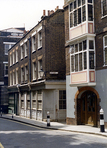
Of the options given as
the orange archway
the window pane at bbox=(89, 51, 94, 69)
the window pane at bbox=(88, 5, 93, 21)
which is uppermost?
the window pane at bbox=(88, 5, 93, 21)

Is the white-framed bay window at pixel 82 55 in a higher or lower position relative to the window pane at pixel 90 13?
lower

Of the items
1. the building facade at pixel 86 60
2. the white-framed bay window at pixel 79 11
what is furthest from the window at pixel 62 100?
the white-framed bay window at pixel 79 11

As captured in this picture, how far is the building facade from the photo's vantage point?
56.9 feet

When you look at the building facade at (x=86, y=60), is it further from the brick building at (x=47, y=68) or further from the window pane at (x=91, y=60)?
the brick building at (x=47, y=68)

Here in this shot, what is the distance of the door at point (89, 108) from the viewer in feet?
61.8

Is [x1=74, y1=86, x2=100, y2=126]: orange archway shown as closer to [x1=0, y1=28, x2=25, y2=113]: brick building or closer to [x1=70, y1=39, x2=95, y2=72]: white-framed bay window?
[x1=70, y1=39, x2=95, y2=72]: white-framed bay window

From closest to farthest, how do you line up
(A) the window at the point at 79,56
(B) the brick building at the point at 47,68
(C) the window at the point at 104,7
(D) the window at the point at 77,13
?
(C) the window at the point at 104,7, (A) the window at the point at 79,56, (D) the window at the point at 77,13, (B) the brick building at the point at 47,68

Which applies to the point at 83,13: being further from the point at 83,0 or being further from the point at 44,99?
the point at 44,99

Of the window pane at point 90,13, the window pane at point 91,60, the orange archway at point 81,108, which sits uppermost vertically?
the window pane at point 90,13

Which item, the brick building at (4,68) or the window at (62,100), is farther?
the brick building at (4,68)

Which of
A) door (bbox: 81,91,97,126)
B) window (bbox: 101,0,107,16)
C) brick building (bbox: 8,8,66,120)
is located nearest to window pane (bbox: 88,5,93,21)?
window (bbox: 101,0,107,16)

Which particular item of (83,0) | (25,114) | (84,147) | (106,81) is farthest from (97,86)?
(25,114)

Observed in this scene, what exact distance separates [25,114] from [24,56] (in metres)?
6.66

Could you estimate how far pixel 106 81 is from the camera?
16797mm
